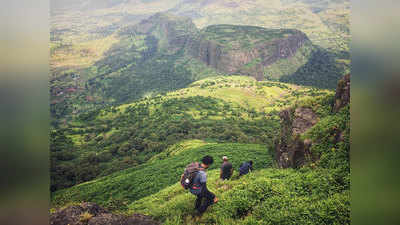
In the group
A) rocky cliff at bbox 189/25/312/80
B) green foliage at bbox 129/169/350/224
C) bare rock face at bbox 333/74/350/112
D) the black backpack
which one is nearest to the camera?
green foliage at bbox 129/169/350/224

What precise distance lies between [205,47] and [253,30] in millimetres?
9406

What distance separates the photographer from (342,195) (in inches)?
181

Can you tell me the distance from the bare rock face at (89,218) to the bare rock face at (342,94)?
20.7 ft

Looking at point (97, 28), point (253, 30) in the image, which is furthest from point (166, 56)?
point (97, 28)

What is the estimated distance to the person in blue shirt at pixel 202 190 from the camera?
203 inches

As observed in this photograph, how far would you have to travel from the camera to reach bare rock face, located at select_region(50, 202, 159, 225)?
6086 millimetres

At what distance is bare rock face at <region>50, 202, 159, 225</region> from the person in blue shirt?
1432 mm

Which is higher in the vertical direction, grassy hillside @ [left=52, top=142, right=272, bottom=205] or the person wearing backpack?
the person wearing backpack

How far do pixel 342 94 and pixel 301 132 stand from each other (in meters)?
1.65

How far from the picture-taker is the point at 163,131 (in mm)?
14164

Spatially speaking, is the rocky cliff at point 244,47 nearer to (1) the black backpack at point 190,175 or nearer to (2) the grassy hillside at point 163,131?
(2) the grassy hillside at point 163,131

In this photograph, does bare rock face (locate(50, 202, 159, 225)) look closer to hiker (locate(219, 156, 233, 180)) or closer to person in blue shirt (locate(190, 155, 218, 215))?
person in blue shirt (locate(190, 155, 218, 215))

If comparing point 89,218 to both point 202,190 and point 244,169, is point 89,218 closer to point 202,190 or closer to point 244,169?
point 202,190

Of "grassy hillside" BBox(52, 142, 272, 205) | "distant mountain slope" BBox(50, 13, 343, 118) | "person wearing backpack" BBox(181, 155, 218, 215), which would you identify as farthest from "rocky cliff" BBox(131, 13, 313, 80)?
"person wearing backpack" BBox(181, 155, 218, 215)
